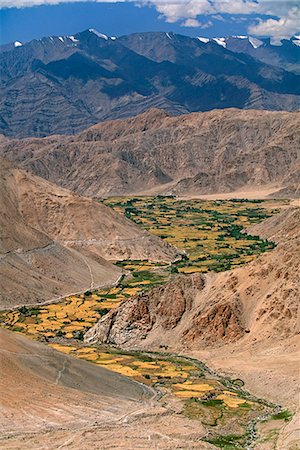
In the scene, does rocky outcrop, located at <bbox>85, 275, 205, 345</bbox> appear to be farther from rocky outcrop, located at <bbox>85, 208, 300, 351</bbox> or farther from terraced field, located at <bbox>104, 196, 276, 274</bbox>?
terraced field, located at <bbox>104, 196, 276, 274</bbox>

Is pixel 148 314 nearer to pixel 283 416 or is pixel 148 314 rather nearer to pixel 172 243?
pixel 283 416

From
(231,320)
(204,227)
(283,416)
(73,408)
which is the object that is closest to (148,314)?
(231,320)

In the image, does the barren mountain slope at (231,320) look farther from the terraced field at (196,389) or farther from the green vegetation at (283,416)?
the green vegetation at (283,416)

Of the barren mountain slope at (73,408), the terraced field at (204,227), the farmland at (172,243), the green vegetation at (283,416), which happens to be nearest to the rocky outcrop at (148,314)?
the farmland at (172,243)

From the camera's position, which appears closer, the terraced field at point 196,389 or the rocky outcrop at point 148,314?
the terraced field at point 196,389

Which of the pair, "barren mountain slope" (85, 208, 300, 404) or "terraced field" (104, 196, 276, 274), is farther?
"terraced field" (104, 196, 276, 274)

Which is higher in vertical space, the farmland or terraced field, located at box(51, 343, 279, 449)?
the farmland

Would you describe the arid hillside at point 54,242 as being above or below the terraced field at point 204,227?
below

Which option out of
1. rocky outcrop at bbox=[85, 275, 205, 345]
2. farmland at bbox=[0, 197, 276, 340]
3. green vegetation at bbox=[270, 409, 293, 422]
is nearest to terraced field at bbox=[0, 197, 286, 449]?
farmland at bbox=[0, 197, 276, 340]
